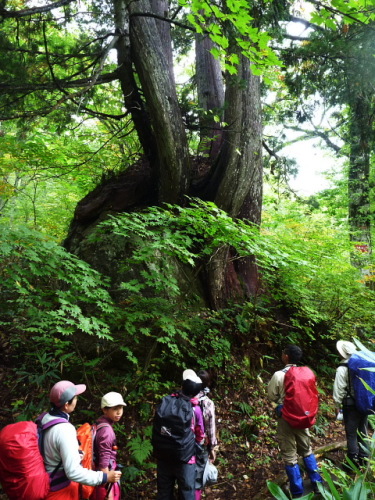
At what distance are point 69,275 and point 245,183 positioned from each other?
12.6 ft

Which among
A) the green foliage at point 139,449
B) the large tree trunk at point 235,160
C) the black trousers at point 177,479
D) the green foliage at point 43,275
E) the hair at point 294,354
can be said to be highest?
the large tree trunk at point 235,160

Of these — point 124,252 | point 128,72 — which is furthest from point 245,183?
point 128,72

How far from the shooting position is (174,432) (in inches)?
116

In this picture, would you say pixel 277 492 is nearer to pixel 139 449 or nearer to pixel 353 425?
pixel 139 449

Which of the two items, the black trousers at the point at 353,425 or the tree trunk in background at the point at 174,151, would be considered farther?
the tree trunk in background at the point at 174,151

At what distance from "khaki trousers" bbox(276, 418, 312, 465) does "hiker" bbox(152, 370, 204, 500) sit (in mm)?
1187

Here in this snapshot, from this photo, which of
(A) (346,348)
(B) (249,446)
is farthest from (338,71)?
(B) (249,446)

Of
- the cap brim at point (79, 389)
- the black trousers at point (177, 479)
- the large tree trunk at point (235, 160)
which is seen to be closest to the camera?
the cap brim at point (79, 389)

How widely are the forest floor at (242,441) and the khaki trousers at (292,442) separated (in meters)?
0.56

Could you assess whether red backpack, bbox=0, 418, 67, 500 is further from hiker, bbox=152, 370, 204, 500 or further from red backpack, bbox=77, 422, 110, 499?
hiker, bbox=152, 370, 204, 500

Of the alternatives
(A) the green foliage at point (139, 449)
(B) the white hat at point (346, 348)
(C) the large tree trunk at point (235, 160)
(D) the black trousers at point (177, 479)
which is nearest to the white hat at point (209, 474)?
(D) the black trousers at point (177, 479)

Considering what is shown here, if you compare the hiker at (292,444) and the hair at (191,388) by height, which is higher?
the hair at (191,388)

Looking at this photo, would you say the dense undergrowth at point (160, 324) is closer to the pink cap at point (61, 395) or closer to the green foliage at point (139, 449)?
the green foliage at point (139, 449)

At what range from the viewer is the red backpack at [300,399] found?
354 cm
